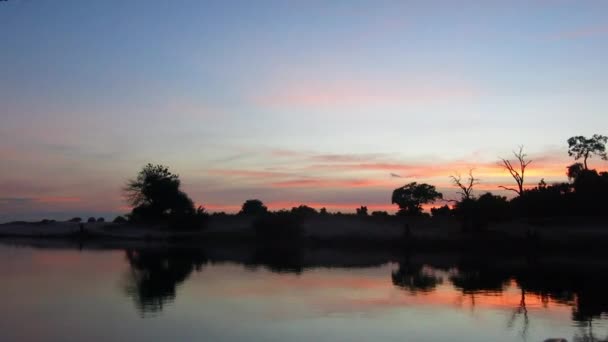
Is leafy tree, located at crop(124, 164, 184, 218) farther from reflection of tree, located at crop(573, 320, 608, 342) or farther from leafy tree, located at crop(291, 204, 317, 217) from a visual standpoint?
reflection of tree, located at crop(573, 320, 608, 342)

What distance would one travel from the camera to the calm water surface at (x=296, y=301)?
18427mm

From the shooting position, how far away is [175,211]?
70375 millimetres

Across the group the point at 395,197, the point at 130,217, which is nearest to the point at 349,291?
the point at 395,197

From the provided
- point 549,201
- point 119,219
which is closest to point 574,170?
point 549,201

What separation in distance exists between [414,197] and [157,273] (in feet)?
129

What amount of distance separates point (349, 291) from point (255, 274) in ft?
24.0

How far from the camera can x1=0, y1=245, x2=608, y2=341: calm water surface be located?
18427 millimetres

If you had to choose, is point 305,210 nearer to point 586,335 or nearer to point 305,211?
point 305,211

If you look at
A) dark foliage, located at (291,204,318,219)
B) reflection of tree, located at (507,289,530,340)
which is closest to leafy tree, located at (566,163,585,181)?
dark foliage, located at (291,204,318,219)

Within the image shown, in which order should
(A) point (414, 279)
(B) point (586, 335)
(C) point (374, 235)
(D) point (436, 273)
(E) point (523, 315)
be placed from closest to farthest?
(B) point (586, 335) < (E) point (523, 315) < (A) point (414, 279) < (D) point (436, 273) < (C) point (374, 235)

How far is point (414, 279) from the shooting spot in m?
32.2

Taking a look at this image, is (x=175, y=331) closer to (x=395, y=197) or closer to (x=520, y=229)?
(x=520, y=229)

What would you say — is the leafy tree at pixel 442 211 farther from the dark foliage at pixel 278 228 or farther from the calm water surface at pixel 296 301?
the calm water surface at pixel 296 301

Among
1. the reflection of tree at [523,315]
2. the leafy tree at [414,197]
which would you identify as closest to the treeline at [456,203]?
the leafy tree at [414,197]
